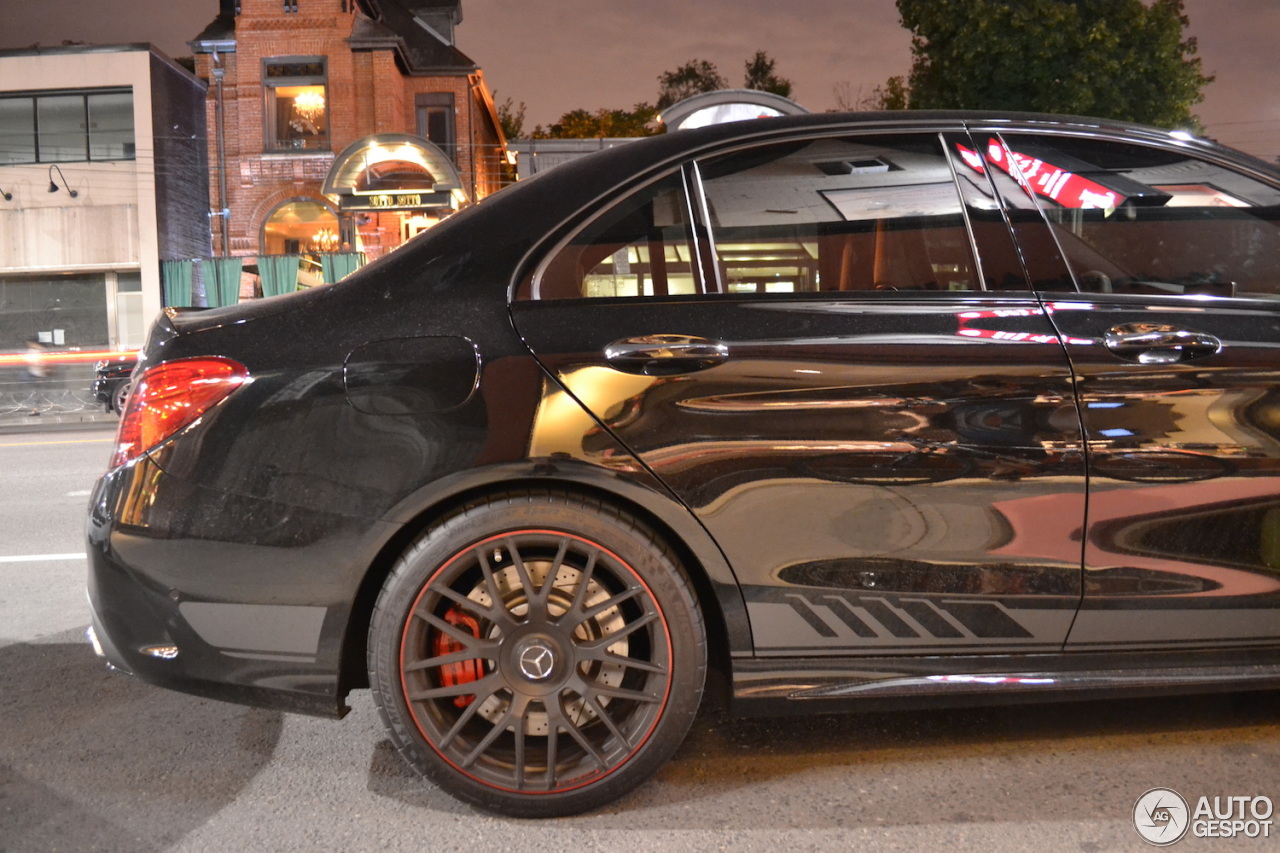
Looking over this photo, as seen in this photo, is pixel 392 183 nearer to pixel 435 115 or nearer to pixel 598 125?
pixel 435 115

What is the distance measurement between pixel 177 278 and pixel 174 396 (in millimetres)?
27731

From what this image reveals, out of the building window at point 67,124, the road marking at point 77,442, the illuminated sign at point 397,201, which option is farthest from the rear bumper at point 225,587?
the building window at point 67,124

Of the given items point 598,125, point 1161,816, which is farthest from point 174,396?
point 598,125

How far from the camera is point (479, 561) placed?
2471 mm

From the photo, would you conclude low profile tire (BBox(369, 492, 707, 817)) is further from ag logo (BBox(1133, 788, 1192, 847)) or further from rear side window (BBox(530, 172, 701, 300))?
ag logo (BBox(1133, 788, 1192, 847))

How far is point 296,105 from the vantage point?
27000mm

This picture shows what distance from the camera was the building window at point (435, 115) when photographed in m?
A: 28.8

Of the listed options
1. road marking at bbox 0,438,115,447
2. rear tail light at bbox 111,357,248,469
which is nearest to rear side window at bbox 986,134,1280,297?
rear tail light at bbox 111,357,248,469

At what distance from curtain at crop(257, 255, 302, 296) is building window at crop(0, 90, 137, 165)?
19.2 ft

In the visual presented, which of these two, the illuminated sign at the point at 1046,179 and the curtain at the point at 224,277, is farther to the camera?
the curtain at the point at 224,277

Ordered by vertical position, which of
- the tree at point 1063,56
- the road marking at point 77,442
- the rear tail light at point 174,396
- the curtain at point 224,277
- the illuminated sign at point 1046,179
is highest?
the tree at point 1063,56

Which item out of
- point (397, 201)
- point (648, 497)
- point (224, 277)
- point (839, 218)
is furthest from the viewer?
point (224, 277)

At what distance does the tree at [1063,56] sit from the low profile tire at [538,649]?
28.0m

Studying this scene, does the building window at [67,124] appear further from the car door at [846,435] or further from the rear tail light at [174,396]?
the car door at [846,435]
